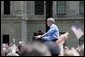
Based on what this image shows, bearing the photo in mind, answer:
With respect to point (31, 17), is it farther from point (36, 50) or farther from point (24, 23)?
point (36, 50)

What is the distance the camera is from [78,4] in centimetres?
3928

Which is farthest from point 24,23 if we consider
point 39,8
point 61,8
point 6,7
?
point 61,8

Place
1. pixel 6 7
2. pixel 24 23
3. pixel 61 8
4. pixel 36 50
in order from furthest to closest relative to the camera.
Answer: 1. pixel 61 8
2. pixel 24 23
3. pixel 6 7
4. pixel 36 50

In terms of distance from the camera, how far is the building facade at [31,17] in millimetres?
38031

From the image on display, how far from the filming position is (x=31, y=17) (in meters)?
38.9

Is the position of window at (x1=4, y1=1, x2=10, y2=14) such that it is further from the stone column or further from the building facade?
the stone column

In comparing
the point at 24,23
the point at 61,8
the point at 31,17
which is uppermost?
the point at 61,8

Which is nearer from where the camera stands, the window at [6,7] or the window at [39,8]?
the window at [6,7]

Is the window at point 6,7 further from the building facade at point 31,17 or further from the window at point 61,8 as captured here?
the window at point 61,8

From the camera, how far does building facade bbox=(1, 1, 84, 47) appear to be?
38031mm

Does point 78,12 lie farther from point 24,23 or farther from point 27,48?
point 27,48

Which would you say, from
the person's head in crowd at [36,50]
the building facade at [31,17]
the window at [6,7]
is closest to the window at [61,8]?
the building facade at [31,17]

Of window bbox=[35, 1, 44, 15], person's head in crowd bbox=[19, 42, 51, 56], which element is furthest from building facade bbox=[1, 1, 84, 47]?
person's head in crowd bbox=[19, 42, 51, 56]

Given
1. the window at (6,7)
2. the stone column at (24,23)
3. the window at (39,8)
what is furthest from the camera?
the window at (39,8)
